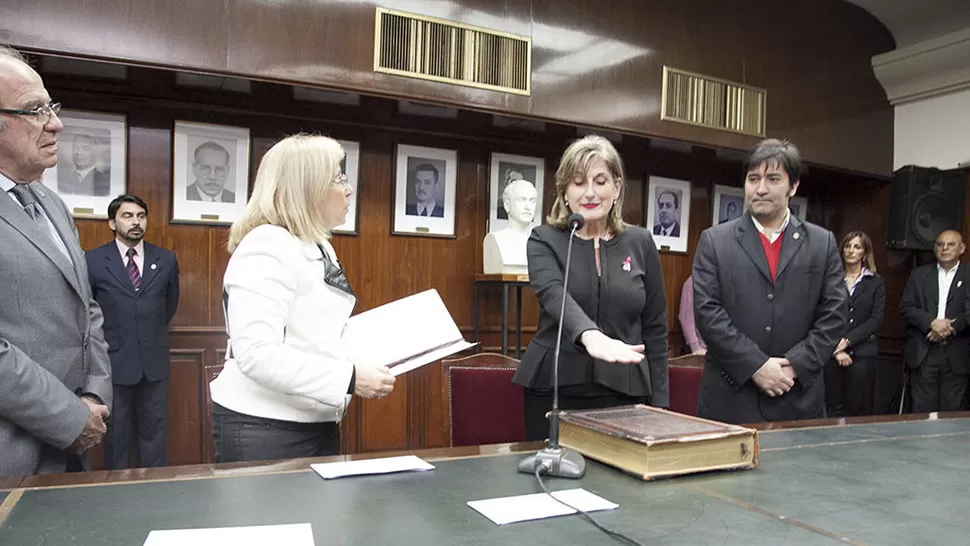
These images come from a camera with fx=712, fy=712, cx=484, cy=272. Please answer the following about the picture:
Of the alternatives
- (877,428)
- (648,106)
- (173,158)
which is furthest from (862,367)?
(173,158)

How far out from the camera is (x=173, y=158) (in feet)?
13.1

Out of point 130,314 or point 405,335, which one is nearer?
point 405,335

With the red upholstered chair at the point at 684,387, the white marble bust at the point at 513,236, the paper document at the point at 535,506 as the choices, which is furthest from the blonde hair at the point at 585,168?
the white marble bust at the point at 513,236

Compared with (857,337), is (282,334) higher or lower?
higher

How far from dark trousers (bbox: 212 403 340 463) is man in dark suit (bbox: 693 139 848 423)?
4.31 feet

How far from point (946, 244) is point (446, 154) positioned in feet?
12.6

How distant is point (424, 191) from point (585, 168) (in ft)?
9.04

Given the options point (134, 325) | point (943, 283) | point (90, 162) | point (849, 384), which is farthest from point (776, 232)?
point (943, 283)

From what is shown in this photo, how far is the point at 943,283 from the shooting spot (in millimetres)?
5363

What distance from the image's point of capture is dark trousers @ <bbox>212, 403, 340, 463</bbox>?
5.03 ft

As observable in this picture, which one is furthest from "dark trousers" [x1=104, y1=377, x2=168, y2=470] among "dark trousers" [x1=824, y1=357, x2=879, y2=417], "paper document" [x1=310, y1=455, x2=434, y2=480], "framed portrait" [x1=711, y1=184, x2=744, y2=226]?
"dark trousers" [x1=824, y1=357, x2=879, y2=417]

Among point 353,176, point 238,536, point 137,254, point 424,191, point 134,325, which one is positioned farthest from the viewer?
point 424,191

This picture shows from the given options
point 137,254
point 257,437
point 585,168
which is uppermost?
point 585,168

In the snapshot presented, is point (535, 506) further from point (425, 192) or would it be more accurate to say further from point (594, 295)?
point (425, 192)
